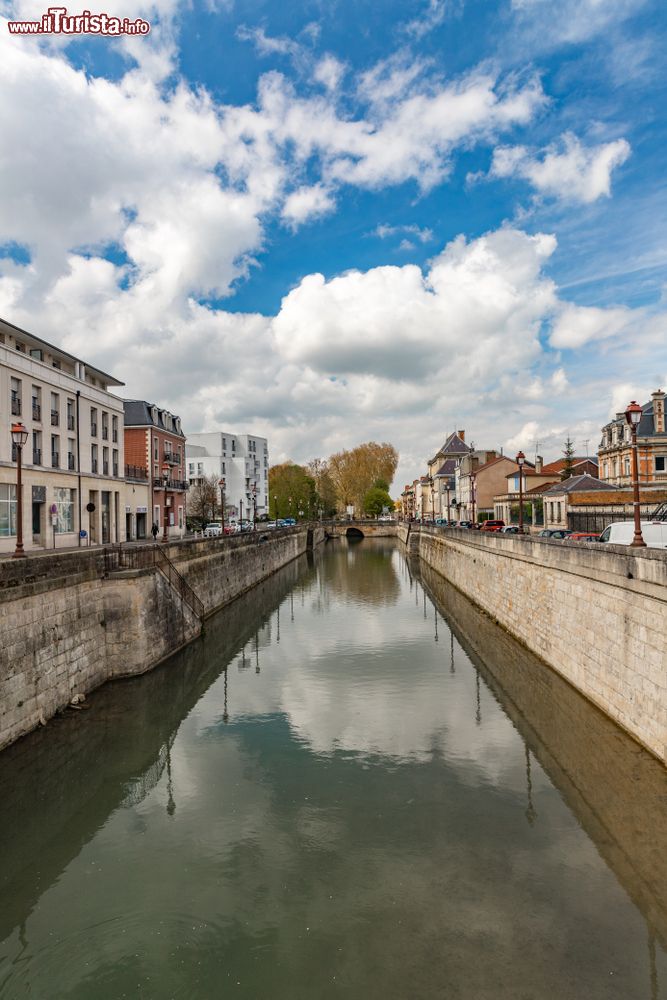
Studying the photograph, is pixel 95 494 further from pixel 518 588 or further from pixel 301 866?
pixel 301 866

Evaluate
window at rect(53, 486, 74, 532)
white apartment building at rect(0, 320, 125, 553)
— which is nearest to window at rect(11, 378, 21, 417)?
white apartment building at rect(0, 320, 125, 553)

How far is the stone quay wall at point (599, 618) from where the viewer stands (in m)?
11.5

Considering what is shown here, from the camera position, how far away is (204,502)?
7062 cm

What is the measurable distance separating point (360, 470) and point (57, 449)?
9712 cm

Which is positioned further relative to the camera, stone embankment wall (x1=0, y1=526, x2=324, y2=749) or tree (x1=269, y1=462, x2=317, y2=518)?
tree (x1=269, y1=462, x2=317, y2=518)

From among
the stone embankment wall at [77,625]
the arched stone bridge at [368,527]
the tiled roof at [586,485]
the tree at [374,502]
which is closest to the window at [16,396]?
the stone embankment wall at [77,625]

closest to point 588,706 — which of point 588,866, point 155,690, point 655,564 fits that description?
point 655,564

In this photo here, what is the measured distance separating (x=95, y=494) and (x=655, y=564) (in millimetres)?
32199

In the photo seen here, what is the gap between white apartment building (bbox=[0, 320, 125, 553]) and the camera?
2766cm

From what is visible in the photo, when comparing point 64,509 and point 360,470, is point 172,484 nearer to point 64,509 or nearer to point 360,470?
point 64,509

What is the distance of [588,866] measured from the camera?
28.8ft

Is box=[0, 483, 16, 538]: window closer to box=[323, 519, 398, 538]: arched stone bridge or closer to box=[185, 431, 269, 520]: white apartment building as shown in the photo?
box=[185, 431, 269, 520]: white apartment building

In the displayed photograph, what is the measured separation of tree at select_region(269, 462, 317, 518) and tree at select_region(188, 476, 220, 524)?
2601 cm

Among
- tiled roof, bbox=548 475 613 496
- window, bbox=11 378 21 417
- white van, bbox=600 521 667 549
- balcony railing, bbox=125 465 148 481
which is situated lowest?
white van, bbox=600 521 667 549
